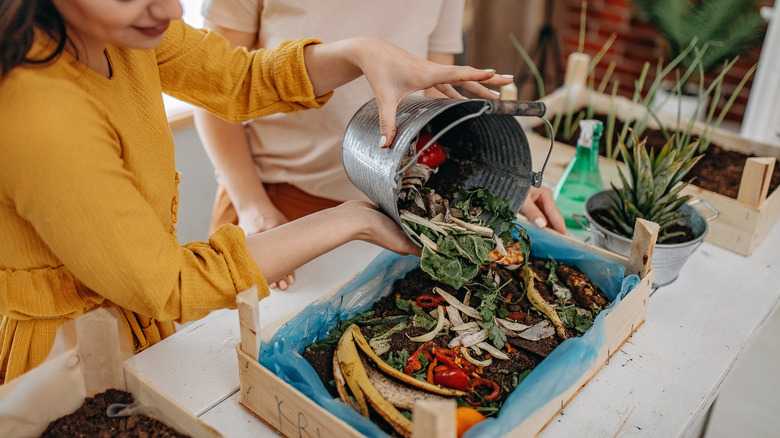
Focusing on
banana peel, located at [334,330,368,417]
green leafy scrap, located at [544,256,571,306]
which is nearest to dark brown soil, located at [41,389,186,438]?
banana peel, located at [334,330,368,417]

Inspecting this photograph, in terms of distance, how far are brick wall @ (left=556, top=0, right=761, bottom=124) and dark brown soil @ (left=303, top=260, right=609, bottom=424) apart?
8.14ft

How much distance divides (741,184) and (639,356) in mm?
620

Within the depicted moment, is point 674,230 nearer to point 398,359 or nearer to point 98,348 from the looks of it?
point 398,359

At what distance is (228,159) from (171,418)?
83 centimetres

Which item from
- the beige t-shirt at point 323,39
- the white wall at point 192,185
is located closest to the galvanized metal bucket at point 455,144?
the beige t-shirt at point 323,39

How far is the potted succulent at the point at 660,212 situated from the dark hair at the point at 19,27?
42.8 inches

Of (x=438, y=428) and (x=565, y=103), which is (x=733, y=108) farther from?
(x=438, y=428)

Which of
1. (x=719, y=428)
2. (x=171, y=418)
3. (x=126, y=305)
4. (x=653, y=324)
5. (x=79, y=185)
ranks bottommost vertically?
(x=719, y=428)

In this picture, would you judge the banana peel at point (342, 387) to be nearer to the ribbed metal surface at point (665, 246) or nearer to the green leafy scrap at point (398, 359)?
the green leafy scrap at point (398, 359)

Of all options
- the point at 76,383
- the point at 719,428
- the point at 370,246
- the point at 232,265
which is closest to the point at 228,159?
the point at 370,246

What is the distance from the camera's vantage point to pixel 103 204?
80 centimetres

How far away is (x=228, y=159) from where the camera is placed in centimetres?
158


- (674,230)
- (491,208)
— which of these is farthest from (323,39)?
(674,230)

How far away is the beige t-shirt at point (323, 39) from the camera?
4.79 ft
